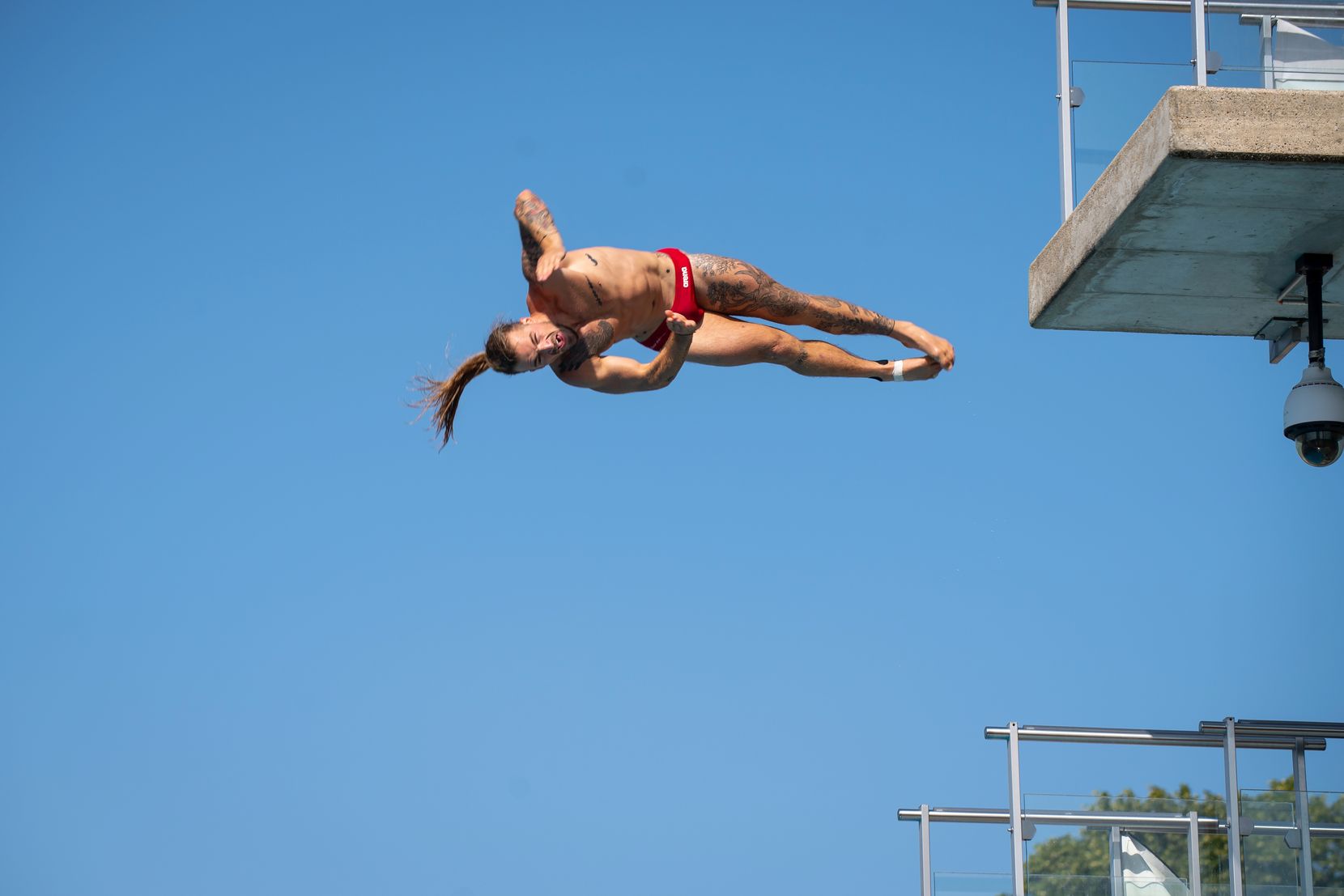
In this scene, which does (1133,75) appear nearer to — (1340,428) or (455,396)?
(1340,428)

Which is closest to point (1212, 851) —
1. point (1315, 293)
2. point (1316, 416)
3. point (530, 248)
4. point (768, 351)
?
point (1316, 416)

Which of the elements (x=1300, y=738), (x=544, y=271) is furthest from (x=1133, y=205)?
(x=1300, y=738)

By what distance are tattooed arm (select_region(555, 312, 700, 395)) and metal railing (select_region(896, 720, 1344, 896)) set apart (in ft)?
9.72

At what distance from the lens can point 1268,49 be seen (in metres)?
8.59

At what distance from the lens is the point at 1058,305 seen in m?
9.71

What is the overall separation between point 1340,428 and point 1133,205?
1.65 metres

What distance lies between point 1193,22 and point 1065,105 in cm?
86

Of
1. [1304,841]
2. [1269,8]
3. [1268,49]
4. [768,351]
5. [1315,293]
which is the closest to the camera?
[1268,49]

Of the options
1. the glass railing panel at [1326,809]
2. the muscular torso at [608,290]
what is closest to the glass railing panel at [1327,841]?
the glass railing panel at [1326,809]

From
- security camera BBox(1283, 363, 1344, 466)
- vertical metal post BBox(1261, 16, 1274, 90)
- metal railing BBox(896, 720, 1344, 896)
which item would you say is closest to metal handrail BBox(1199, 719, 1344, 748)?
metal railing BBox(896, 720, 1344, 896)

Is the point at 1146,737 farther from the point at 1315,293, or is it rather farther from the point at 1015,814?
the point at 1315,293

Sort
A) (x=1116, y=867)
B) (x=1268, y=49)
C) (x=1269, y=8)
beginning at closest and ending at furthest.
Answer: (x=1268, y=49) < (x=1269, y=8) < (x=1116, y=867)

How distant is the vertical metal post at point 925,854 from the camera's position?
1030cm

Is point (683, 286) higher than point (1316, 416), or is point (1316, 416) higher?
point (683, 286)
